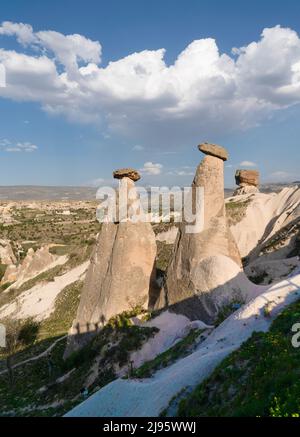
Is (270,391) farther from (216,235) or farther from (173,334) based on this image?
(216,235)

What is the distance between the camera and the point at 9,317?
Answer: 33.8 meters

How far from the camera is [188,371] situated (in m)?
10.4

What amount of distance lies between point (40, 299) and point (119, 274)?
18556mm

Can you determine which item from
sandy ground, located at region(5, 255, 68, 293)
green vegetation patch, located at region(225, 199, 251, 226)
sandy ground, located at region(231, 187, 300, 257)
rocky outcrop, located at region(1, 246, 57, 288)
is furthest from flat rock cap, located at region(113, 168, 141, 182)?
rocky outcrop, located at region(1, 246, 57, 288)

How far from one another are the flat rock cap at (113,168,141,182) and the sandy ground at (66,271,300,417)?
1028cm

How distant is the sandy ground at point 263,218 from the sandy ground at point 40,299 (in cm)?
1470

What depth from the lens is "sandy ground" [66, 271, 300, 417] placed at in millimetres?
9969

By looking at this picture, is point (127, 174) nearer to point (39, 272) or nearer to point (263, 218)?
point (263, 218)

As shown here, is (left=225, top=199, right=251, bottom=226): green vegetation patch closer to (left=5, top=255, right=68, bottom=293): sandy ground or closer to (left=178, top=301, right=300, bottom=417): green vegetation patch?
(left=5, top=255, right=68, bottom=293): sandy ground

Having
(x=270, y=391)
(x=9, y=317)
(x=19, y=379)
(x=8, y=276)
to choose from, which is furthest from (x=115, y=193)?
(x=8, y=276)

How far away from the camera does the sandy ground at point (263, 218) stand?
34256 millimetres

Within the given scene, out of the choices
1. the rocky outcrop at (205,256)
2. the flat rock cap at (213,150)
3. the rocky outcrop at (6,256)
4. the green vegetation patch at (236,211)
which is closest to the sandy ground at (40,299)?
the green vegetation patch at (236,211)

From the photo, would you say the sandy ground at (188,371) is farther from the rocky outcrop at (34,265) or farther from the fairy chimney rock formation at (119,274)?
the rocky outcrop at (34,265)
